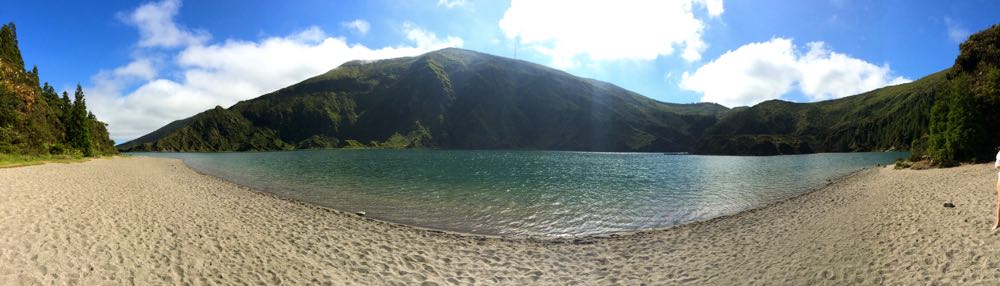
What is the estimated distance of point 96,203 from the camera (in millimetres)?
21531

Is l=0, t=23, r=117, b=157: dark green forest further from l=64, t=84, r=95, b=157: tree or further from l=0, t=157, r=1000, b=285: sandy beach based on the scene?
l=0, t=157, r=1000, b=285: sandy beach

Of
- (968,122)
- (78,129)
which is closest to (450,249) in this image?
(968,122)

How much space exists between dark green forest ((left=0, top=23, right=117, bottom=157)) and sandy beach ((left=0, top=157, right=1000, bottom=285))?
176ft

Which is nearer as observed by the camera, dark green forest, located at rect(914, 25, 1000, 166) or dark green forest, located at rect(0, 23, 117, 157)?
dark green forest, located at rect(914, 25, 1000, 166)

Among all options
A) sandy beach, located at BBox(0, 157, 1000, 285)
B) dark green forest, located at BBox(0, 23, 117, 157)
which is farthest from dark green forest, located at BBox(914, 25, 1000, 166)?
dark green forest, located at BBox(0, 23, 117, 157)

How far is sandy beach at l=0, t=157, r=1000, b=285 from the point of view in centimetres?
1183

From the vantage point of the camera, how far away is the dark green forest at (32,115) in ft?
187

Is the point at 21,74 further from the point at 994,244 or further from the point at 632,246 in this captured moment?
the point at 994,244

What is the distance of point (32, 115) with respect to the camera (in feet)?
216

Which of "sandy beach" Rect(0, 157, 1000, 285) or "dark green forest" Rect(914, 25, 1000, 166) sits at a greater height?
"dark green forest" Rect(914, 25, 1000, 166)

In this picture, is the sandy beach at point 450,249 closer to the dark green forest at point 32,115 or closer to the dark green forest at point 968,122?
the dark green forest at point 968,122

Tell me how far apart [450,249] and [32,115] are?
3494 inches

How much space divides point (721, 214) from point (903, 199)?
1103 cm

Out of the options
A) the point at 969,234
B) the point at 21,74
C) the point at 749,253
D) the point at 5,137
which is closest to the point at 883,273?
the point at 749,253
